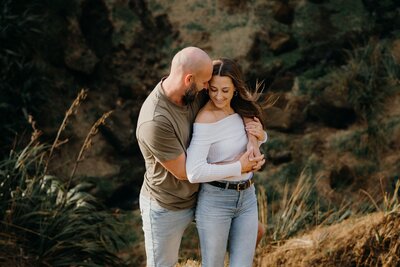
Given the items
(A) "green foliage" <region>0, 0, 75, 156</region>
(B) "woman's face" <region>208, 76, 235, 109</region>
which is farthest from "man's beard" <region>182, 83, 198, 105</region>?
(A) "green foliage" <region>0, 0, 75, 156</region>

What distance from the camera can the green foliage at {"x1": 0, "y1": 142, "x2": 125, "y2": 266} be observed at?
6.25 metres

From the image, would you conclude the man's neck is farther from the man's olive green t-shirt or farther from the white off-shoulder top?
the white off-shoulder top

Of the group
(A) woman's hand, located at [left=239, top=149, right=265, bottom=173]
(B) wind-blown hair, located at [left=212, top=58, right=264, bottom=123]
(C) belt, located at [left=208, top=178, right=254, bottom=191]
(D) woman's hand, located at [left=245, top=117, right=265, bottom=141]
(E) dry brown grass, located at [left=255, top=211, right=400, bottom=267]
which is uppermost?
(B) wind-blown hair, located at [left=212, top=58, right=264, bottom=123]

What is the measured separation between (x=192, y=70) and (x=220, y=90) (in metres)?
0.26

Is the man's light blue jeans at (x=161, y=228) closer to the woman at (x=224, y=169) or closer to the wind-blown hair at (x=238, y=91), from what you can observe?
the woman at (x=224, y=169)

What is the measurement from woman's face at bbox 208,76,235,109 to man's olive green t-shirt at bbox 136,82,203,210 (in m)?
0.14

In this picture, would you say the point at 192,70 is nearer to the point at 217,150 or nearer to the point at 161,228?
the point at 217,150

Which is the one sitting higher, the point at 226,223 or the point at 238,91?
the point at 238,91

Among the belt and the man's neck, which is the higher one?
the man's neck

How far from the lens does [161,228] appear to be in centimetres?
444

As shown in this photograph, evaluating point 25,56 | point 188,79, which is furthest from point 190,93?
point 25,56

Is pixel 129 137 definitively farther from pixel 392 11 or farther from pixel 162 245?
pixel 162 245

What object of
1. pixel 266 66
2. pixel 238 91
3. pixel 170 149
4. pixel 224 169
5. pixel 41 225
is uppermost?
pixel 238 91

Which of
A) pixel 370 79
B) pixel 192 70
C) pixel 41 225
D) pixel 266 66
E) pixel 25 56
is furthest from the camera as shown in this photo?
pixel 266 66
